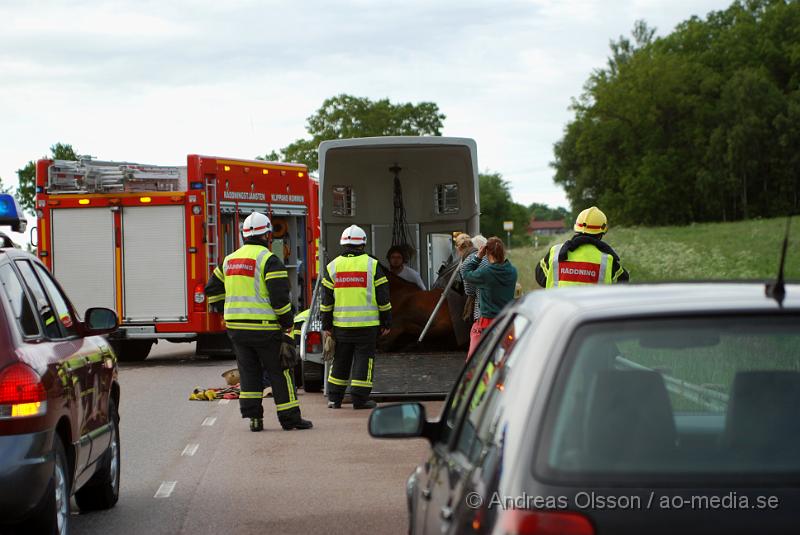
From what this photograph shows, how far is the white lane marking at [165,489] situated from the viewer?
866cm

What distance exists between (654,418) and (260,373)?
30.2 ft

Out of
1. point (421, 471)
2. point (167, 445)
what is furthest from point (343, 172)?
point (421, 471)

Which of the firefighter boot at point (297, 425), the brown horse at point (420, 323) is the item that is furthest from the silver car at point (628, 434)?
the brown horse at point (420, 323)

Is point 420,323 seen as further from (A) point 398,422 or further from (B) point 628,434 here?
(B) point 628,434

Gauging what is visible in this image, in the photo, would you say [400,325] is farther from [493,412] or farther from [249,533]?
[493,412]

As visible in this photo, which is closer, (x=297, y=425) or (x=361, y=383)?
(x=297, y=425)

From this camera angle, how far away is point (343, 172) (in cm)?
1775

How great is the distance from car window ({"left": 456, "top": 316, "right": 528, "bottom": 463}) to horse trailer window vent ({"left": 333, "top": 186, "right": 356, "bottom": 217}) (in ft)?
45.8

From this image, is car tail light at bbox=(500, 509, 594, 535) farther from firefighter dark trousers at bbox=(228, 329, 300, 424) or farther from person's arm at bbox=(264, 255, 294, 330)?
firefighter dark trousers at bbox=(228, 329, 300, 424)

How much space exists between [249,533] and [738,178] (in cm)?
9160

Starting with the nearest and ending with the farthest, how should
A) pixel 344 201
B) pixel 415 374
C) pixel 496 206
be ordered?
pixel 415 374 → pixel 344 201 → pixel 496 206

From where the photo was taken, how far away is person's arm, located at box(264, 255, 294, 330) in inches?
465

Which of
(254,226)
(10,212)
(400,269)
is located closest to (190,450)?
(254,226)

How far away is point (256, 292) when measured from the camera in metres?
11.9
